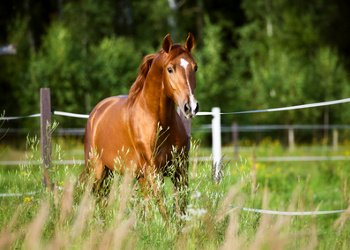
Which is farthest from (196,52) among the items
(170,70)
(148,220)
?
(148,220)

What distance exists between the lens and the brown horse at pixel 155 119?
618cm

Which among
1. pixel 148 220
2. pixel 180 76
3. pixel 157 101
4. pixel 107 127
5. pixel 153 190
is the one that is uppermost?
pixel 180 76

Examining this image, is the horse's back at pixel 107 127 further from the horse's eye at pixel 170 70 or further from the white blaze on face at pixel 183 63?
the white blaze on face at pixel 183 63

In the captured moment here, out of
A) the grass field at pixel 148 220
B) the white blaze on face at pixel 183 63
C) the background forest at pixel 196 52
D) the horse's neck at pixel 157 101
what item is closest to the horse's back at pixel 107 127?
the horse's neck at pixel 157 101

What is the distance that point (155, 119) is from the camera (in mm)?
6578

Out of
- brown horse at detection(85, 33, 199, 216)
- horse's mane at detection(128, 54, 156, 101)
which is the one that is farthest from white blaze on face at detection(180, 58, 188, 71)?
horse's mane at detection(128, 54, 156, 101)

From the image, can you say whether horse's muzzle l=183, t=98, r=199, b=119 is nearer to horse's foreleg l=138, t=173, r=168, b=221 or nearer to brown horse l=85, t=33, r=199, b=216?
brown horse l=85, t=33, r=199, b=216

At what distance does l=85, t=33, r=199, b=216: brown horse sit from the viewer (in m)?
6.18

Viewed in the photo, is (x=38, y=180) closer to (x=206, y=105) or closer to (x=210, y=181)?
(x=210, y=181)

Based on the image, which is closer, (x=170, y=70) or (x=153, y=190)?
(x=153, y=190)

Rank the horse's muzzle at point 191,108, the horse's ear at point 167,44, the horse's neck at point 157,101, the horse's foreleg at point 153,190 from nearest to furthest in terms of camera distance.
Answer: the horse's foreleg at point 153,190, the horse's muzzle at point 191,108, the horse's ear at point 167,44, the horse's neck at point 157,101

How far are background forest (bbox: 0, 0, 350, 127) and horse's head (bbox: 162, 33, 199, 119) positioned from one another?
59.8 feet

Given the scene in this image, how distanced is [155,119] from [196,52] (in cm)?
2362

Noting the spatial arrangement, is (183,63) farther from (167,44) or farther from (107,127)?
(107,127)
